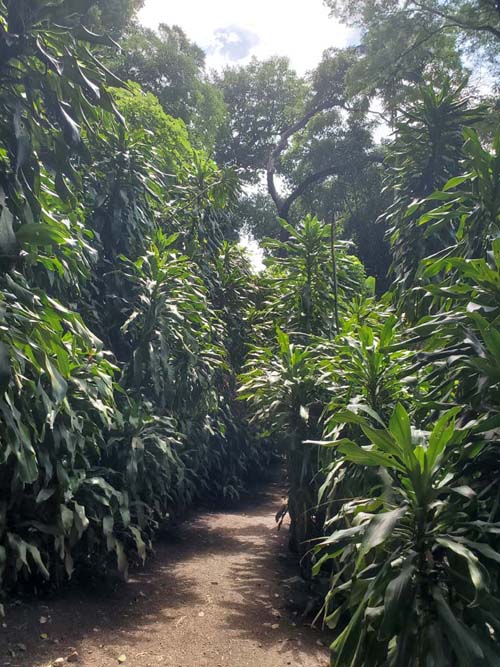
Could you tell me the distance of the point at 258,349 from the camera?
5.58 m

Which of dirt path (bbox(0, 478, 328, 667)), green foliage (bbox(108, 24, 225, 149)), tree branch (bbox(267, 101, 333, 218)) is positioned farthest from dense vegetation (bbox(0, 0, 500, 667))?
tree branch (bbox(267, 101, 333, 218))

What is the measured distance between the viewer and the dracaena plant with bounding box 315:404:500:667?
190cm

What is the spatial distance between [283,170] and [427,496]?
1990 centimetres

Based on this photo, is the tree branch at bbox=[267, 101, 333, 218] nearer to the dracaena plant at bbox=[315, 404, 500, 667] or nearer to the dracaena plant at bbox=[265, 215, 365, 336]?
the dracaena plant at bbox=[265, 215, 365, 336]

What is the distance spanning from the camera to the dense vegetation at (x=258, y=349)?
2.13m

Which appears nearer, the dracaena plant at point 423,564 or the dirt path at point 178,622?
the dracaena plant at point 423,564

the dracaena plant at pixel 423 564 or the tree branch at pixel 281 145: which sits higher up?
the tree branch at pixel 281 145

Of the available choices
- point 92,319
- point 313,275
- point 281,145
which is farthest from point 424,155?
point 281,145

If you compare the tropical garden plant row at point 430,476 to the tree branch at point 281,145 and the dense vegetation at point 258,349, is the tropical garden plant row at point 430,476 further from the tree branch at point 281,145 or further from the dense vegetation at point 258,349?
the tree branch at point 281,145

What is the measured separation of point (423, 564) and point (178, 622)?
241 cm

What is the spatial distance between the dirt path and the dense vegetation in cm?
26

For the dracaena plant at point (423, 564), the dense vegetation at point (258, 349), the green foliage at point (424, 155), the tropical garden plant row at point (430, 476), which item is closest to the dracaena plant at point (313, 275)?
the dense vegetation at point (258, 349)

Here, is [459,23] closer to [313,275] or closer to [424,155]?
[424,155]

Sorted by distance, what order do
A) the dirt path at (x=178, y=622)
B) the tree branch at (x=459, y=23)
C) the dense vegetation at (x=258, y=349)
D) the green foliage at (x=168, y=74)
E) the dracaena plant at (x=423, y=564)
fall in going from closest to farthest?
the dracaena plant at (x=423, y=564) → the dense vegetation at (x=258, y=349) → the dirt path at (x=178, y=622) → the tree branch at (x=459, y=23) → the green foliage at (x=168, y=74)
